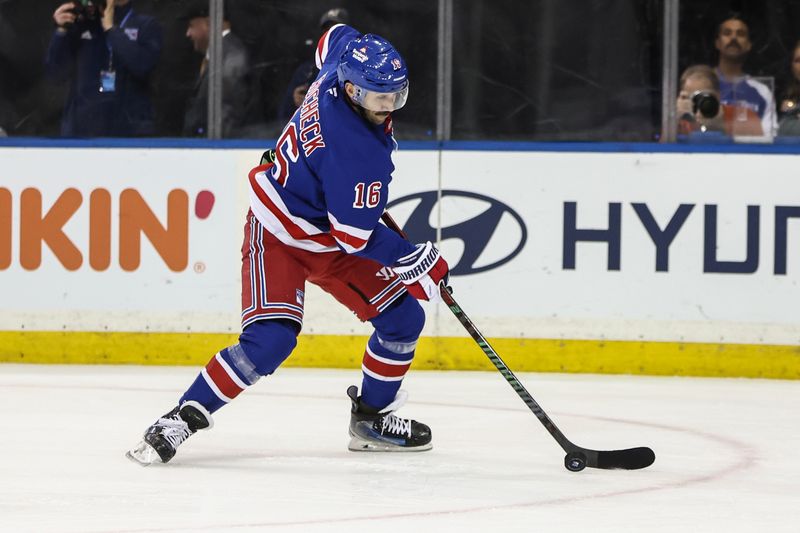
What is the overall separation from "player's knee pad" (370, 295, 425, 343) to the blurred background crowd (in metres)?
2.26

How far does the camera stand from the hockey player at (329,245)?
12.0 feet

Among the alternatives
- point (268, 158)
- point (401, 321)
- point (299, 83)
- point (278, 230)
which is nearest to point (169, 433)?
point (278, 230)

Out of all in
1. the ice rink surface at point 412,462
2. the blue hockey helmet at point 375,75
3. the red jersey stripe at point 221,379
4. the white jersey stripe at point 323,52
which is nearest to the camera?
the ice rink surface at point 412,462

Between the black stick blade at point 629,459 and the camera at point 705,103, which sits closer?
the black stick blade at point 629,459

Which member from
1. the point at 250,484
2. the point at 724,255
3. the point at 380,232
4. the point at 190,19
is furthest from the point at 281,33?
the point at 250,484

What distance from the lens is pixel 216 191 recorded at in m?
6.22

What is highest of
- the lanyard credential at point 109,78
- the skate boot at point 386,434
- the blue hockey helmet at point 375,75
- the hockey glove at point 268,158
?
the lanyard credential at point 109,78

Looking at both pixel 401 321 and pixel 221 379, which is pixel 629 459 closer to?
pixel 401 321

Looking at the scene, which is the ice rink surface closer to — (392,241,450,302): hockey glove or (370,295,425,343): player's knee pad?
(370,295,425,343): player's knee pad

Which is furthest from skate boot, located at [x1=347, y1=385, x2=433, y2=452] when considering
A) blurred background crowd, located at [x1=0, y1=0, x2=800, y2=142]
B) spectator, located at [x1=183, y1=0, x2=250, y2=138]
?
spectator, located at [x1=183, y1=0, x2=250, y2=138]

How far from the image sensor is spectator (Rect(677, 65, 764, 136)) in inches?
241

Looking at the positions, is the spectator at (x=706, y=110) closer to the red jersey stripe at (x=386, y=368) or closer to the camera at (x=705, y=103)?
the camera at (x=705, y=103)

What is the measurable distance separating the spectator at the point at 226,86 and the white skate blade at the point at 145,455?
2.80m

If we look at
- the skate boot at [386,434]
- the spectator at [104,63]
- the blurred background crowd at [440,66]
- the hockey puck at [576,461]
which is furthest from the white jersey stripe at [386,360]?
the spectator at [104,63]
